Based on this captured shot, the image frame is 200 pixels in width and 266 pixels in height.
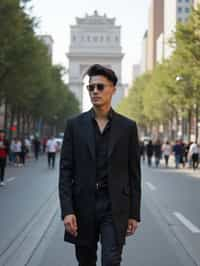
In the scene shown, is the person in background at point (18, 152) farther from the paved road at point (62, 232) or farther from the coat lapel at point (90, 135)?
the coat lapel at point (90, 135)

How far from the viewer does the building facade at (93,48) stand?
145000mm

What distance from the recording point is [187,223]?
1100 cm

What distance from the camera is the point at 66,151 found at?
14.9 feet

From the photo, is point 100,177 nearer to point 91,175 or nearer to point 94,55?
point 91,175

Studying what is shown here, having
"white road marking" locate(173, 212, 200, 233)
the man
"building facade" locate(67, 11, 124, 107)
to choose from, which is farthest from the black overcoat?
"building facade" locate(67, 11, 124, 107)

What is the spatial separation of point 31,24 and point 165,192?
19133 millimetres

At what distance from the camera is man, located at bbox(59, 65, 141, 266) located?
14.3 feet

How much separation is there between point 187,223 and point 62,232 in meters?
2.39

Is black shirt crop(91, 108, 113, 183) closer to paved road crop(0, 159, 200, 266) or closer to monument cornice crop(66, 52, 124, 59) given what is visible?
paved road crop(0, 159, 200, 266)

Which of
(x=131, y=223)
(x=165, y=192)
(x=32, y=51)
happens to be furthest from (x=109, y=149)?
(x=32, y=51)

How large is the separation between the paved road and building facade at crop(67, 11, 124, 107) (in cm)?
12824

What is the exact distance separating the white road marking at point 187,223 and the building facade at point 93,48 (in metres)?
131

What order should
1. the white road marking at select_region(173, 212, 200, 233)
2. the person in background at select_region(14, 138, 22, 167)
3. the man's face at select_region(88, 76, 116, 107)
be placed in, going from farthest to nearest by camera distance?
the person in background at select_region(14, 138, 22, 167)
the white road marking at select_region(173, 212, 200, 233)
the man's face at select_region(88, 76, 116, 107)

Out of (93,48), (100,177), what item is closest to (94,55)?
(93,48)
